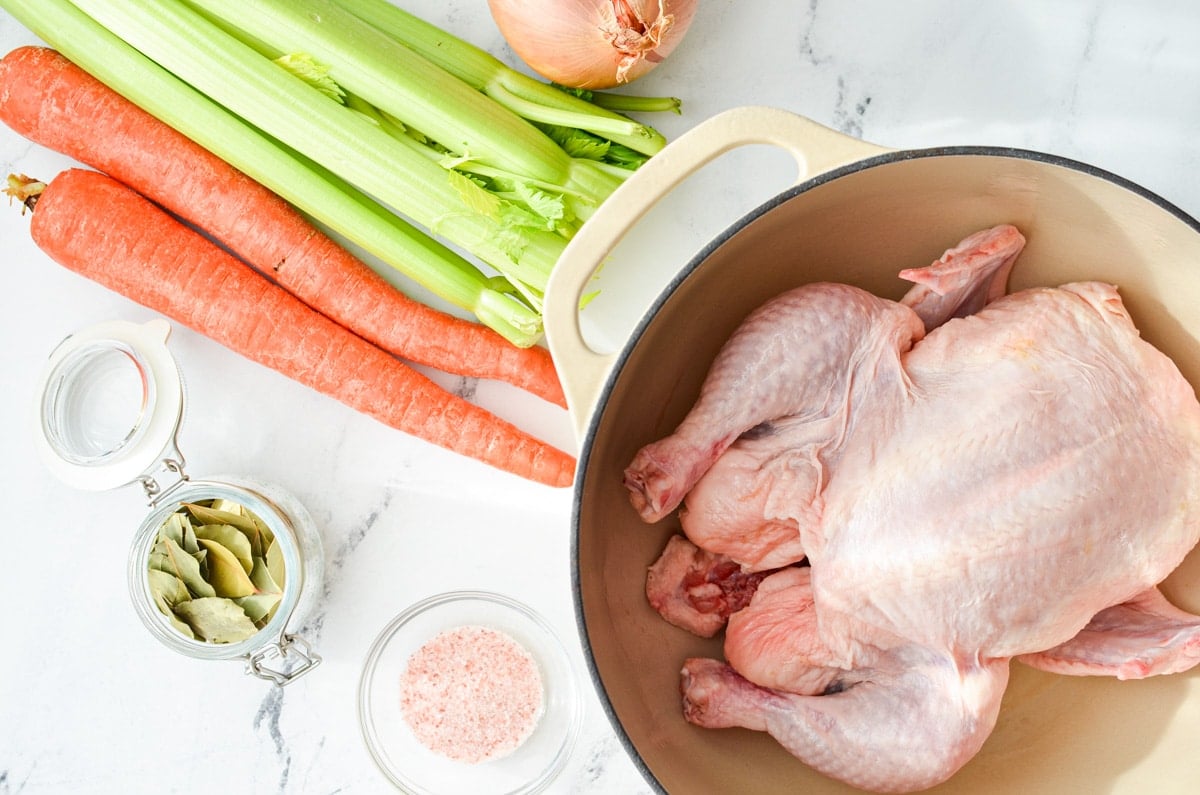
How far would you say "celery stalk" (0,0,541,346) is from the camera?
1.51 m

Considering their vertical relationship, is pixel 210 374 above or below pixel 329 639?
above

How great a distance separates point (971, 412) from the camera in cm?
122

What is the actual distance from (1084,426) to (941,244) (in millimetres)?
327

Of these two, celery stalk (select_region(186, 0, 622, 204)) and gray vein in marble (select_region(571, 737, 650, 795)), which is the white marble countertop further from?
celery stalk (select_region(186, 0, 622, 204))

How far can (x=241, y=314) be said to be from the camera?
1.60m

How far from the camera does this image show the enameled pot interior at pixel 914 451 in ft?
3.94

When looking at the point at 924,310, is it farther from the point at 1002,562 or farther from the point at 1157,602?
the point at 1157,602

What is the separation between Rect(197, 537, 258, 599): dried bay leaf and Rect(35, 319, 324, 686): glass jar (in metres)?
0.06

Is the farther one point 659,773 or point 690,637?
point 690,637

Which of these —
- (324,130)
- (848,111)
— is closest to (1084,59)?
(848,111)

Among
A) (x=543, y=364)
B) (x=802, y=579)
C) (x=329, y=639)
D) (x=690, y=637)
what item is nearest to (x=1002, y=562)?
(x=802, y=579)

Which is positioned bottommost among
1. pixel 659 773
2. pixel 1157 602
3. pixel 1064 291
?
pixel 659 773

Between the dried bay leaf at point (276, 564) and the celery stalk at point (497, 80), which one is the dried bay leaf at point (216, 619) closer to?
the dried bay leaf at point (276, 564)

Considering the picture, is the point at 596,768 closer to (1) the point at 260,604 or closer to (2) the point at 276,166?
(1) the point at 260,604
